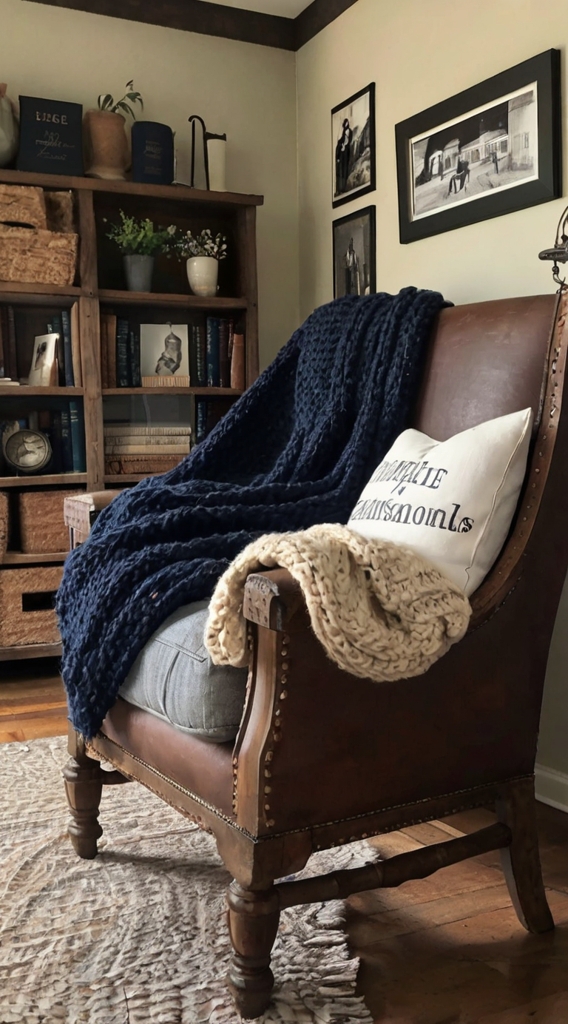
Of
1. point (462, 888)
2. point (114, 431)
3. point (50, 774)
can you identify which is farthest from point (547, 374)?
point (114, 431)

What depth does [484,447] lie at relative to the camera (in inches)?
52.7

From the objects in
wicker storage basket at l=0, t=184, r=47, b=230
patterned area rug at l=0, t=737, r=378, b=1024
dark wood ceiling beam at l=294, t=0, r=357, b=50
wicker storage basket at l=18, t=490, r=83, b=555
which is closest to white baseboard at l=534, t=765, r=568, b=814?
patterned area rug at l=0, t=737, r=378, b=1024

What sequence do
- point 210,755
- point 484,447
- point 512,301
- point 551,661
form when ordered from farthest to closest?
point 551,661 → point 512,301 → point 484,447 → point 210,755

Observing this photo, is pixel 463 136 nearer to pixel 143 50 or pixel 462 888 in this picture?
pixel 143 50

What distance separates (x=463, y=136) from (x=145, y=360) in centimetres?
123

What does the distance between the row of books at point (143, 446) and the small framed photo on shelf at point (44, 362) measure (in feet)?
0.75

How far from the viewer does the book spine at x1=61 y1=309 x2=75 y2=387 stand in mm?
2822

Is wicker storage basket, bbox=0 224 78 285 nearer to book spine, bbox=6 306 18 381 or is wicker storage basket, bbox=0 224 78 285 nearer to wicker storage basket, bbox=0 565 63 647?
book spine, bbox=6 306 18 381

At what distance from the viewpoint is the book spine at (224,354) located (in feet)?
9.95

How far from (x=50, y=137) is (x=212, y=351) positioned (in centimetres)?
81

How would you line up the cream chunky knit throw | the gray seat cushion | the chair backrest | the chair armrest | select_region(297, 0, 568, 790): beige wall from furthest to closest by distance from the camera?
1. select_region(297, 0, 568, 790): beige wall
2. the chair armrest
3. the chair backrest
4. the gray seat cushion
5. the cream chunky knit throw

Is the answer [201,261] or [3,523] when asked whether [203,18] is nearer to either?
[201,261]

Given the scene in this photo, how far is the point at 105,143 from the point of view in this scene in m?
2.82

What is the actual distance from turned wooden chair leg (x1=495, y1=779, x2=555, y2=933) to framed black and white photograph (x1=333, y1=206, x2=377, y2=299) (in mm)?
1716
